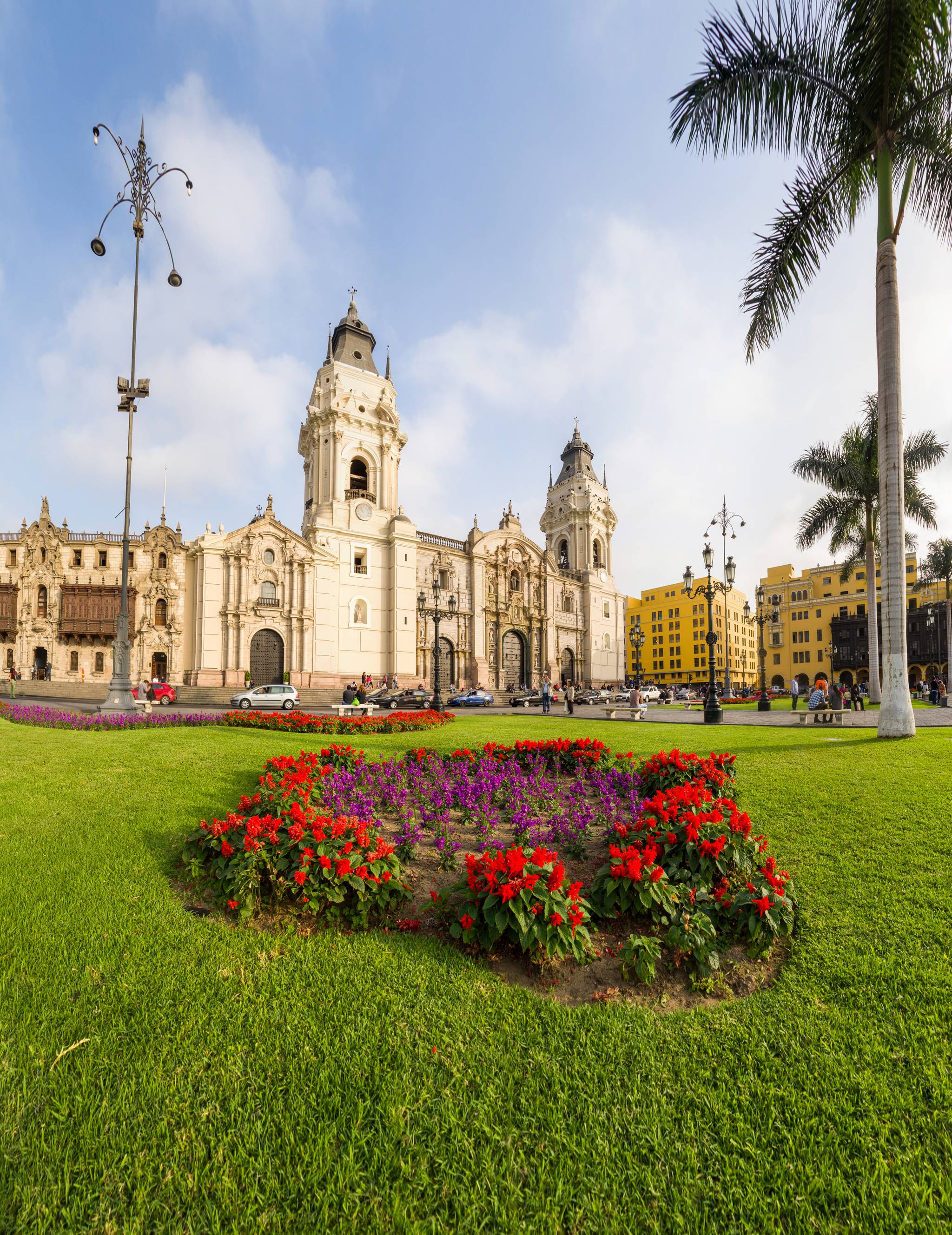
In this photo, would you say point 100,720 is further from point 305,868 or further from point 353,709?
point 353,709

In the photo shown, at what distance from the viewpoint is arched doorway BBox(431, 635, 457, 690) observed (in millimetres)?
46781

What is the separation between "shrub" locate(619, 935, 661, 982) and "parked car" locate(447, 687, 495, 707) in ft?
113

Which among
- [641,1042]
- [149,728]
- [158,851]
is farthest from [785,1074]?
[149,728]

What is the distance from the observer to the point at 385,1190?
2.14 meters

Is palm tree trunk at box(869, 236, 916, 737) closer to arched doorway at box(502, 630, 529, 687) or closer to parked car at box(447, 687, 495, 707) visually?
parked car at box(447, 687, 495, 707)

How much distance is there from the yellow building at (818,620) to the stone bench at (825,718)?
175 ft

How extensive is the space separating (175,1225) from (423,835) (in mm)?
3951

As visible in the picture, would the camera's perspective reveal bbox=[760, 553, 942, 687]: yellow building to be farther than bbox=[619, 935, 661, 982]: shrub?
Yes

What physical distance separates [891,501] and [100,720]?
57.6ft

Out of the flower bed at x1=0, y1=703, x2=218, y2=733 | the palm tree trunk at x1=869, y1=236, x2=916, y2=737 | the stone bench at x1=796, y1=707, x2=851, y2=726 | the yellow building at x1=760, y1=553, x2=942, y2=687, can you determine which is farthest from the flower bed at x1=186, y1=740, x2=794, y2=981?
the yellow building at x1=760, y1=553, x2=942, y2=687

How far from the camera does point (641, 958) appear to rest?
344 centimetres

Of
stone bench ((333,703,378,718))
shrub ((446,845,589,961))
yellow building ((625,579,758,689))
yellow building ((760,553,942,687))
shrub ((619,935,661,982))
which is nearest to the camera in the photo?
shrub ((619,935,661,982))

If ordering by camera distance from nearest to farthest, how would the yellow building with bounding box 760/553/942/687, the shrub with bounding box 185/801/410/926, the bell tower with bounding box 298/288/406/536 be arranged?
the shrub with bounding box 185/801/410/926, the bell tower with bounding box 298/288/406/536, the yellow building with bounding box 760/553/942/687

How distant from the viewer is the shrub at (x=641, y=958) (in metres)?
3.39
